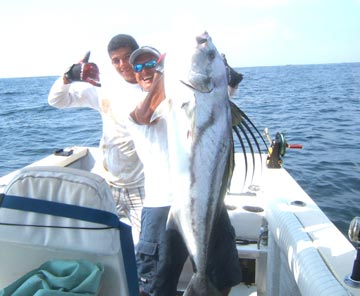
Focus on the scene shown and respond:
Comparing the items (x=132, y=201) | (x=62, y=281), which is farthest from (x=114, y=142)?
(x=62, y=281)

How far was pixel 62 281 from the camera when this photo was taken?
166 cm

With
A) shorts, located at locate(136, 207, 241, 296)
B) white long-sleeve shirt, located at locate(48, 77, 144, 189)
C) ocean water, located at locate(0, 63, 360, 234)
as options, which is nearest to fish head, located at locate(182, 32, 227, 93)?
shorts, located at locate(136, 207, 241, 296)

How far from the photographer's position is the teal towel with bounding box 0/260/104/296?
64.9 inches

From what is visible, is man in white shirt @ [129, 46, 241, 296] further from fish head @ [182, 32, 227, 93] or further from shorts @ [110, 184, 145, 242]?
shorts @ [110, 184, 145, 242]

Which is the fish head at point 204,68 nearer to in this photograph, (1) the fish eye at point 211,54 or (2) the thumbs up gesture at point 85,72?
(1) the fish eye at point 211,54

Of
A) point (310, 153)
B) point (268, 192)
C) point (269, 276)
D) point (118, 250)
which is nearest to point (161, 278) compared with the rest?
point (118, 250)

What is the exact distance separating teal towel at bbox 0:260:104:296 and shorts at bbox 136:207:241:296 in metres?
0.75

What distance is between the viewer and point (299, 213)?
3018 mm

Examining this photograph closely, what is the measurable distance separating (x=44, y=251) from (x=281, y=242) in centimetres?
165

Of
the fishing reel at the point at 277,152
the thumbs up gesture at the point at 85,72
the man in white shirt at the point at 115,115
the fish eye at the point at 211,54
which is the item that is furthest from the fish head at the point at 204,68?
the fishing reel at the point at 277,152

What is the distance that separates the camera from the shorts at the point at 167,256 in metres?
2.48

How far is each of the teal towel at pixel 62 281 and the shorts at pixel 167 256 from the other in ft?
2.46

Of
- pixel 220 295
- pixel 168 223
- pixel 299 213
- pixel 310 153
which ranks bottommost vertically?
pixel 310 153

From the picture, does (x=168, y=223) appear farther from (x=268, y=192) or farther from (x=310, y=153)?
(x=310, y=153)
